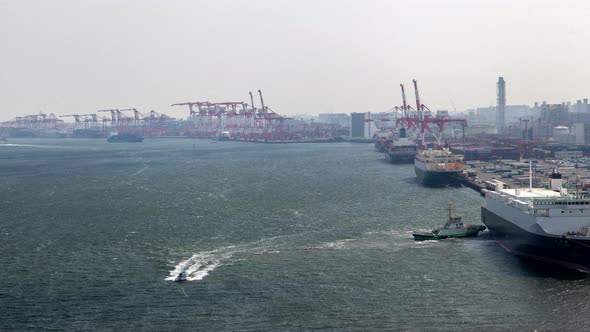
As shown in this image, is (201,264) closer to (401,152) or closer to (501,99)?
(401,152)

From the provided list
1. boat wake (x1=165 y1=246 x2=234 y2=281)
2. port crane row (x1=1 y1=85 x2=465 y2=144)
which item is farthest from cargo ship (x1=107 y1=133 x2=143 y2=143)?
boat wake (x1=165 y1=246 x2=234 y2=281)

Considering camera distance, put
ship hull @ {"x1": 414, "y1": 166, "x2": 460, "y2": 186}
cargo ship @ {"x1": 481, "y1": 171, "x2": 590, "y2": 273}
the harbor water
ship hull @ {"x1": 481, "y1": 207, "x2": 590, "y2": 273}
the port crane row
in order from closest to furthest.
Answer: the harbor water
ship hull @ {"x1": 481, "y1": 207, "x2": 590, "y2": 273}
cargo ship @ {"x1": 481, "y1": 171, "x2": 590, "y2": 273}
ship hull @ {"x1": 414, "y1": 166, "x2": 460, "y2": 186}
the port crane row

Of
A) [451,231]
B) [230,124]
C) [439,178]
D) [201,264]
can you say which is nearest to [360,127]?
[230,124]

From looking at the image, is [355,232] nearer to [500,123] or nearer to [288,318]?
[288,318]

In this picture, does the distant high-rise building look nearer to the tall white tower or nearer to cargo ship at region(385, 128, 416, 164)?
the tall white tower

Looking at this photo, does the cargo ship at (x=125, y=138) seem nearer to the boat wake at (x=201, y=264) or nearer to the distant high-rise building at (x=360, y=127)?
the distant high-rise building at (x=360, y=127)

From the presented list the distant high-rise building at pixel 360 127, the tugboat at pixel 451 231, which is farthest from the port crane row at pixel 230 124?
the tugboat at pixel 451 231
